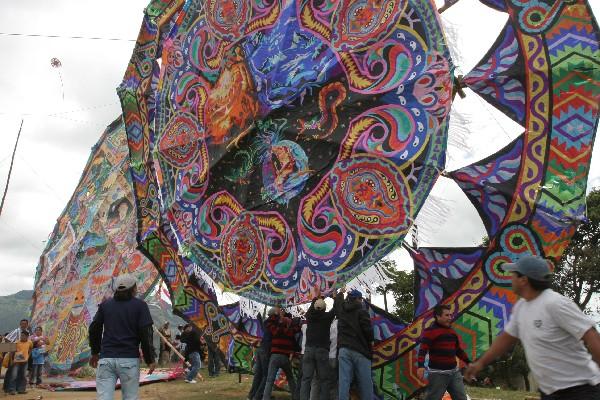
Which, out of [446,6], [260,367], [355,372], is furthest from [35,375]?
[446,6]

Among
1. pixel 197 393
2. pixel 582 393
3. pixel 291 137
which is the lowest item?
pixel 197 393

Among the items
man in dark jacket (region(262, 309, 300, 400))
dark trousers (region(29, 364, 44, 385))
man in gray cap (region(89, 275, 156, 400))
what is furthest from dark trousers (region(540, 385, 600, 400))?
dark trousers (region(29, 364, 44, 385))

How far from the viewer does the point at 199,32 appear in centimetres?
852

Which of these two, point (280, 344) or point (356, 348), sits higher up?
point (280, 344)

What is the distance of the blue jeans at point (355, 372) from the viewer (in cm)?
631

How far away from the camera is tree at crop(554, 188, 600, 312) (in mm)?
18312

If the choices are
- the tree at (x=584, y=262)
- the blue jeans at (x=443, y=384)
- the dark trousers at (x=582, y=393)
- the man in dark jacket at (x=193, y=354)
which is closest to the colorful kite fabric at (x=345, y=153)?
the blue jeans at (x=443, y=384)

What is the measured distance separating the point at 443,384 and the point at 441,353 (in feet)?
1.11

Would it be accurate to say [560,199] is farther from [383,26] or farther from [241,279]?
[241,279]

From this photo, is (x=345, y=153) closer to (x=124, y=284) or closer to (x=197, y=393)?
(x=124, y=284)

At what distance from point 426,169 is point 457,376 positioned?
2.14 meters

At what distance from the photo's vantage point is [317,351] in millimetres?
7164

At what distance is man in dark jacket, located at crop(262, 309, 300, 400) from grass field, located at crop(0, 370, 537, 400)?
59.0 inches

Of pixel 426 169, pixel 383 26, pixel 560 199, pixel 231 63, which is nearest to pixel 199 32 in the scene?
pixel 231 63
